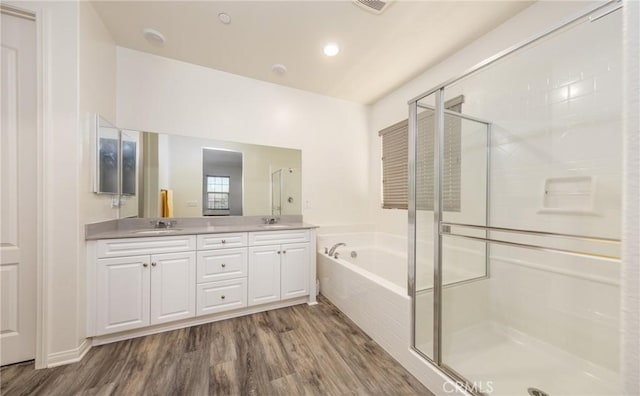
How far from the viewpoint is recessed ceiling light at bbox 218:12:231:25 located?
5.96ft

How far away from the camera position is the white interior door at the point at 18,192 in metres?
1.49

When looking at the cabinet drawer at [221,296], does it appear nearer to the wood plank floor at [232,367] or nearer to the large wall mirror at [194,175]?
the wood plank floor at [232,367]

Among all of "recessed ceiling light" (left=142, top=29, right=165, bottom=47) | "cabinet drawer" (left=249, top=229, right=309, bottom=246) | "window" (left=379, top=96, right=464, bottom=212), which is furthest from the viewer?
"cabinet drawer" (left=249, top=229, right=309, bottom=246)

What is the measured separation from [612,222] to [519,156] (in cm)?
66

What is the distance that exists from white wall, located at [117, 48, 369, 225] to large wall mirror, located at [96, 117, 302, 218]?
0.13 meters

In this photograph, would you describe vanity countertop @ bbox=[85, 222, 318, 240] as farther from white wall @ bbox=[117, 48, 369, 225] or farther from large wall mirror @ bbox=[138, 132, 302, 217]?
white wall @ bbox=[117, 48, 369, 225]

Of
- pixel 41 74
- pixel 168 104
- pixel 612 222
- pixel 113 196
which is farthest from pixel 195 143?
pixel 612 222

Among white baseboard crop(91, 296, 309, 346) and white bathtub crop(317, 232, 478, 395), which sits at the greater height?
white bathtub crop(317, 232, 478, 395)

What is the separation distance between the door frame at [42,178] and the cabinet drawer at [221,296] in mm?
924

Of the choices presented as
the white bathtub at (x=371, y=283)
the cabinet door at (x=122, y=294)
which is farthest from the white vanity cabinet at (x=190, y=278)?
the white bathtub at (x=371, y=283)

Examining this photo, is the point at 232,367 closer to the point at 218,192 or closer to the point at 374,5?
the point at 218,192

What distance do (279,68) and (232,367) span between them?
9.06ft

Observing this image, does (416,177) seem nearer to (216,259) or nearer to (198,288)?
(216,259)

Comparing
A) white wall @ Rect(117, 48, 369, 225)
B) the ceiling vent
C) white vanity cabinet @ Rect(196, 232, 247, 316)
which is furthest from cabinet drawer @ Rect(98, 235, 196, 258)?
the ceiling vent
